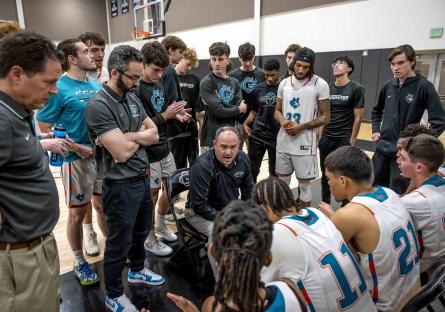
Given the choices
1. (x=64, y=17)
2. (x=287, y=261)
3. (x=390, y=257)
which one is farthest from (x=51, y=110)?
(x=64, y=17)

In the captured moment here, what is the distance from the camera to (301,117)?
3227 millimetres

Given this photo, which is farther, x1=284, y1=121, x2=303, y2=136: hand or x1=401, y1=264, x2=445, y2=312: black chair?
x1=284, y1=121, x2=303, y2=136: hand

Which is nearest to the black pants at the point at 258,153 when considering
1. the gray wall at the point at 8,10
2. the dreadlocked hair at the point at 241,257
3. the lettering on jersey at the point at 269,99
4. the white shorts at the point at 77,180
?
the lettering on jersey at the point at 269,99

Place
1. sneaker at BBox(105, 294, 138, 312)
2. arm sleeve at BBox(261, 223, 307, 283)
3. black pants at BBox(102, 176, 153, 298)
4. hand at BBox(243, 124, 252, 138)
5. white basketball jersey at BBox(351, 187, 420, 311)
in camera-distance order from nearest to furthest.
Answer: arm sleeve at BBox(261, 223, 307, 283)
white basketball jersey at BBox(351, 187, 420, 311)
black pants at BBox(102, 176, 153, 298)
sneaker at BBox(105, 294, 138, 312)
hand at BBox(243, 124, 252, 138)

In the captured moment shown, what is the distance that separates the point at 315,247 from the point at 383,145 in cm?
210

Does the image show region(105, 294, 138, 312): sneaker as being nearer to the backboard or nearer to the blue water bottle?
the blue water bottle

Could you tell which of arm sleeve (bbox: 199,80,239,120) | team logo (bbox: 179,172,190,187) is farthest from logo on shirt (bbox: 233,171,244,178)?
arm sleeve (bbox: 199,80,239,120)

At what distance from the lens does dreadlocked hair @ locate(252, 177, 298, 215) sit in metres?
1.50

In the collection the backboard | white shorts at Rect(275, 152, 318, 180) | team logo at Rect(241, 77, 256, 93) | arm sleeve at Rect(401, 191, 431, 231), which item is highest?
the backboard

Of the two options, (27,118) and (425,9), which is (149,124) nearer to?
(27,118)

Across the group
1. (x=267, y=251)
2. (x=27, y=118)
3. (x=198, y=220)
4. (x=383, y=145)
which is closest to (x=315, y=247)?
(x=267, y=251)

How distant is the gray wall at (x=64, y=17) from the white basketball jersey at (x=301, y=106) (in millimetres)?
14017

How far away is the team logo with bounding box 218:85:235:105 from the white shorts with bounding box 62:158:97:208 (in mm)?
1514

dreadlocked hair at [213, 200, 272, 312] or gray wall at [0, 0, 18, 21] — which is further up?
gray wall at [0, 0, 18, 21]
